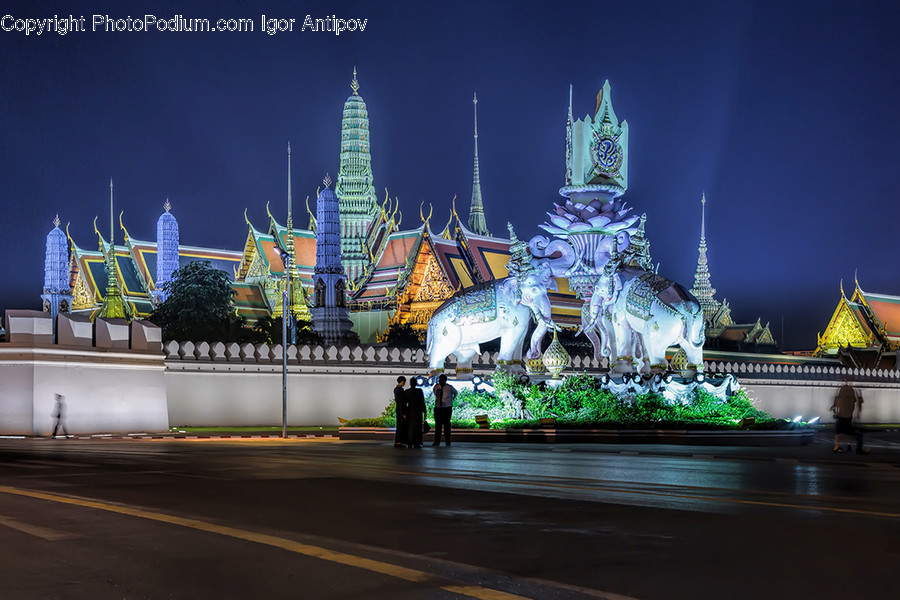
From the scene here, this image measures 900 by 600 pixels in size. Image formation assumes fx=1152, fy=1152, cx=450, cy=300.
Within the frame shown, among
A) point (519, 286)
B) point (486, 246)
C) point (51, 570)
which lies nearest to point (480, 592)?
point (51, 570)

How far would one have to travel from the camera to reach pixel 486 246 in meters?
62.8

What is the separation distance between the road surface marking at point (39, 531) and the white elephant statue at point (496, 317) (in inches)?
643

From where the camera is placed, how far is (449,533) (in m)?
6.50

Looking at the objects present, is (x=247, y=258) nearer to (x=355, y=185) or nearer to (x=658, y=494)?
(x=355, y=185)

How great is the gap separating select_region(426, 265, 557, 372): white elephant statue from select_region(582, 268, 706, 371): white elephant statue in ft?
3.62

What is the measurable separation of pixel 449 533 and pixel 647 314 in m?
16.4

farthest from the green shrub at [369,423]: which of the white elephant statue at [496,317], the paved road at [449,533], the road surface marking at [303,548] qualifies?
the road surface marking at [303,548]

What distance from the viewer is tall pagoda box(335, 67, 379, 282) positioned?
252ft

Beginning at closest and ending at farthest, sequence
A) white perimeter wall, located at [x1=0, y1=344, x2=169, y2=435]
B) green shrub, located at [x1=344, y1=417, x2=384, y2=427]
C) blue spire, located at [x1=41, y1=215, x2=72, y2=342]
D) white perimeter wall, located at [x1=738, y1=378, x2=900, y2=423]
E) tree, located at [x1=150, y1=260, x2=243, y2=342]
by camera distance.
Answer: green shrub, located at [x1=344, y1=417, x2=384, y2=427], white perimeter wall, located at [x1=0, y1=344, x2=169, y2=435], white perimeter wall, located at [x1=738, y1=378, x2=900, y2=423], tree, located at [x1=150, y1=260, x2=243, y2=342], blue spire, located at [x1=41, y1=215, x2=72, y2=342]

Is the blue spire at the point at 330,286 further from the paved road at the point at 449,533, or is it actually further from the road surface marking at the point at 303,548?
the road surface marking at the point at 303,548

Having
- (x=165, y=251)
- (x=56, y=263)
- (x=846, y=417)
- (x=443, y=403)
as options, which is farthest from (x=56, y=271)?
(x=846, y=417)

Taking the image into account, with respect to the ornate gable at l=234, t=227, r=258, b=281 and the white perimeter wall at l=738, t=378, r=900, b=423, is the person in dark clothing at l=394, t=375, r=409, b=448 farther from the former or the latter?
the ornate gable at l=234, t=227, r=258, b=281

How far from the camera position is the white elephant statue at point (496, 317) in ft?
75.4

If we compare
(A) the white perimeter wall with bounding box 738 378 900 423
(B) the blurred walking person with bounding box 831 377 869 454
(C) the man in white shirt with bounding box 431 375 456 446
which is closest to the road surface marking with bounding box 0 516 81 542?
(C) the man in white shirt with bounding box 431 375 456 446
